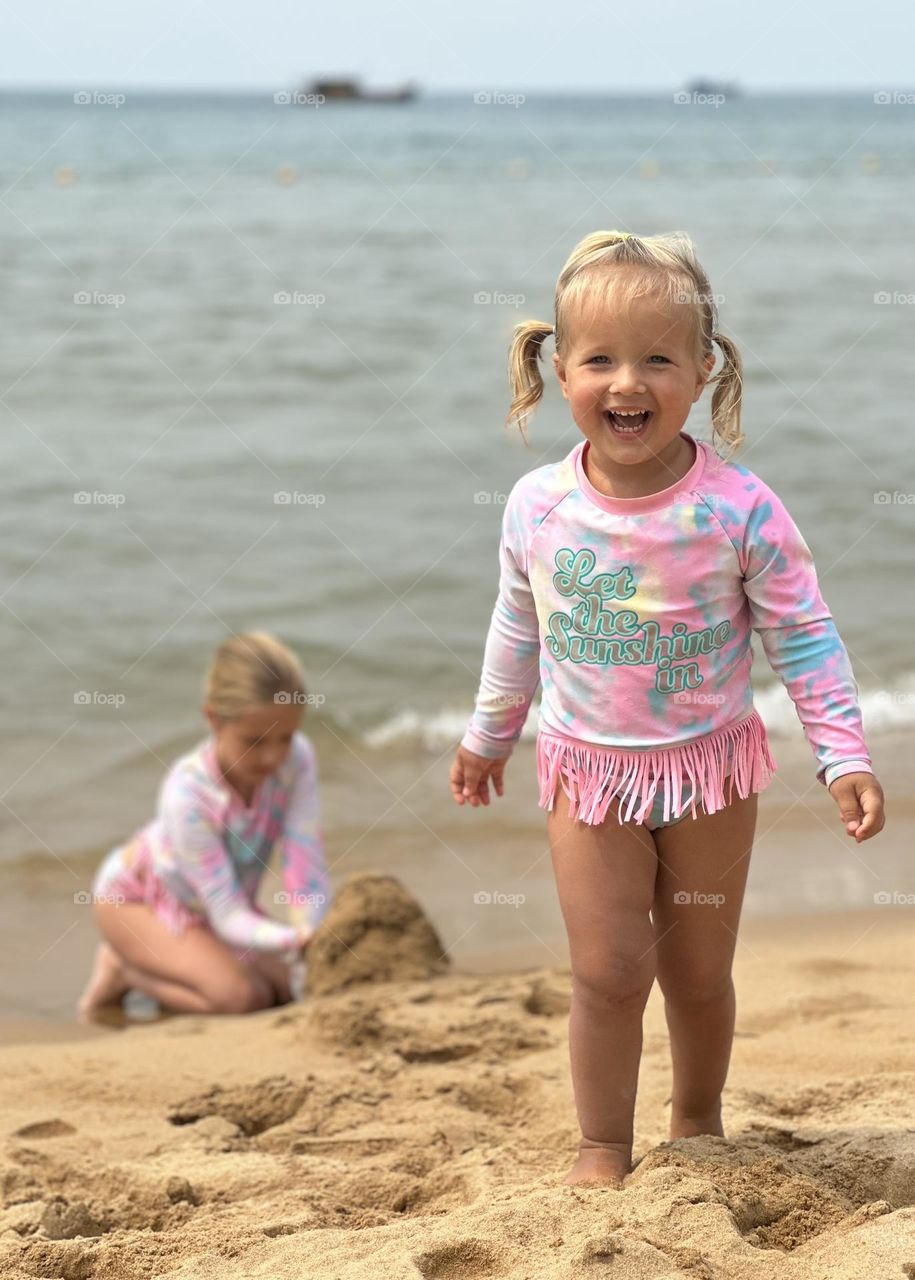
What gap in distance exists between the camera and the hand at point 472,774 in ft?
8.78

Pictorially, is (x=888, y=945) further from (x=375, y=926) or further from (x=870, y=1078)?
(x=375, y=926)

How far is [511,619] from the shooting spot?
2.60 m

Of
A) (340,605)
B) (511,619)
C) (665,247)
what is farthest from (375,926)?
(340,605)

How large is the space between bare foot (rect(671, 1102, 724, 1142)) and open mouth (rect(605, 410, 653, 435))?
1.25m

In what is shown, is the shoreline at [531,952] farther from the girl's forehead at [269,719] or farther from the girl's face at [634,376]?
the girl's face at [634,376]

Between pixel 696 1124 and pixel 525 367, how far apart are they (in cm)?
141

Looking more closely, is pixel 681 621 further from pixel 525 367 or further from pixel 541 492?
pixel 525 367

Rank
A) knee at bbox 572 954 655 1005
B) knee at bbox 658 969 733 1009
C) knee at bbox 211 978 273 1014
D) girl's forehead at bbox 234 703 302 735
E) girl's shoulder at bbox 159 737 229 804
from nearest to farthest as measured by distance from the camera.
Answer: knee at bbox 572 954 655 1005
knee at bbox 658 969 733 1009
knee at bbox 211 978 273 1014
girl's forehead at bbox 234 703 302 735
girl's shoulder at bbox 159 737 229 804

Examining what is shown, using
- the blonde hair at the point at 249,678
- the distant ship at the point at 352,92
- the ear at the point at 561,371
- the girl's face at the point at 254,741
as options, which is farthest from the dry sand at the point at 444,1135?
the distant ship at the point at 352,92

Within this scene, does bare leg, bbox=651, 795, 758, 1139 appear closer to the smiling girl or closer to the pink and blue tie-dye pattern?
the smiling girl

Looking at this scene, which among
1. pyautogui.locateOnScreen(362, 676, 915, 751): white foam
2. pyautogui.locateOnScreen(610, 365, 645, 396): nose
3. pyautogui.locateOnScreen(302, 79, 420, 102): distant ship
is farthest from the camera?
pyautogui.locateOnScreen(302, 79, 420, 102): distant ship

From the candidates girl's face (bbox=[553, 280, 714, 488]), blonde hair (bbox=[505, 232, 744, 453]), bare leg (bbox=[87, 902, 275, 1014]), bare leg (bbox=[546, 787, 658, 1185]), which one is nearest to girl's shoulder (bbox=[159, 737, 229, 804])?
bare leg (bbox=[87, 902, 275, 1014])

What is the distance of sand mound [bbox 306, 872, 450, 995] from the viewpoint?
414 cm

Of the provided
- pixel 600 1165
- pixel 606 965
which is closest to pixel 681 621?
pixel 606 965
